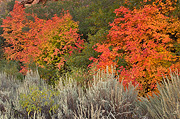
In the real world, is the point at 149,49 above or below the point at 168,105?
above

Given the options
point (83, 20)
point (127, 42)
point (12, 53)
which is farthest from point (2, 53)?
point (127, 42)

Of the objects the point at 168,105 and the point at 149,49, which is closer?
the point at 168,105

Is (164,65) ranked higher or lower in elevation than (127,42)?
lower

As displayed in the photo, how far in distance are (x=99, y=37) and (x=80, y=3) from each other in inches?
301

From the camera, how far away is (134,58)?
16.3ft

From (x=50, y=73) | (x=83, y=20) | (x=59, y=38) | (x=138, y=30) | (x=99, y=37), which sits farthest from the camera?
(x=83, y=20)

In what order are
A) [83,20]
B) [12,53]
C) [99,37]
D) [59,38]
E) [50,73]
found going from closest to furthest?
1. [99,37]
2. [50,73]
3. [59,38]
4. [83,20]
5. [12,53]

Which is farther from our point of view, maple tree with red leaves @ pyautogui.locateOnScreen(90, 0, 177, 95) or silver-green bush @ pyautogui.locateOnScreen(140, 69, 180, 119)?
maple tree with red leaves @ pyautogui.locateOnScreen(90, 0, 177, 95)

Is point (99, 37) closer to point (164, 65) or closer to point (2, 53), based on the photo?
point (164, 65)

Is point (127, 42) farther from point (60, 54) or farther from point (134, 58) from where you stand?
point (60, 54)

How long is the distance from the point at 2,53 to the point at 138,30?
1159cm

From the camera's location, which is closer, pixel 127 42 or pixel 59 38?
pixel 127 42

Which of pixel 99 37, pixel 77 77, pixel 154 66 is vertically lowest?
pixel 77 77

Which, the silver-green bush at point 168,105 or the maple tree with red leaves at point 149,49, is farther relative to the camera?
the maple tree with red leaves at point 149,49
